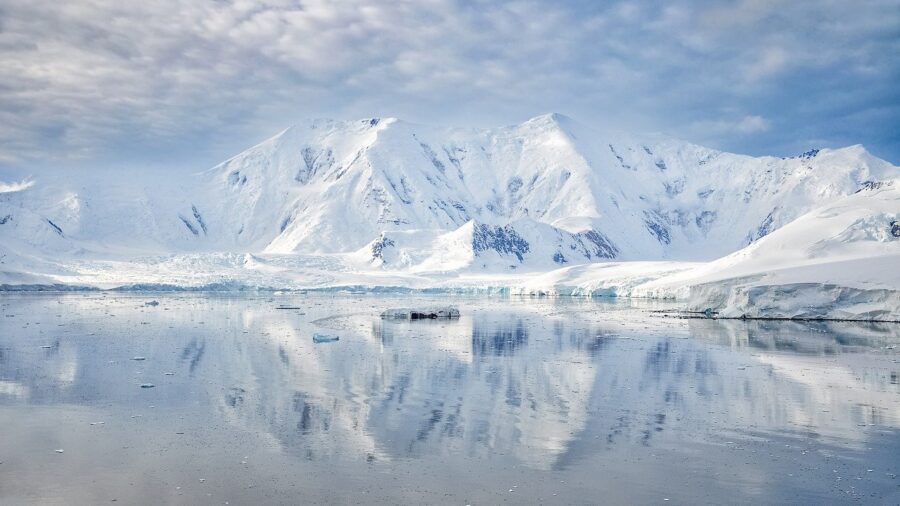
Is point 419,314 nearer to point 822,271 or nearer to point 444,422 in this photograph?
point 822,271

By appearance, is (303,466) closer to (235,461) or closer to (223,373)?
(235,461)

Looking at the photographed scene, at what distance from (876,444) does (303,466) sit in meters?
13.2

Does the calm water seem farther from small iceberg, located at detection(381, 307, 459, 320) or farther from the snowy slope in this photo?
small iceberg, located at detection(381, 307, 459, 320)

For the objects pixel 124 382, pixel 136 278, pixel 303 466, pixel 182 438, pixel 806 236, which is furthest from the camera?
pixel 136 278

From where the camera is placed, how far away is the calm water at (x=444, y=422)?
14297 millimetres

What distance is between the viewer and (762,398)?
23.8 m

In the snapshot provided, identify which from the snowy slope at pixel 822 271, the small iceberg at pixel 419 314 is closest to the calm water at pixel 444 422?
the snowy slope at pixel 822 271


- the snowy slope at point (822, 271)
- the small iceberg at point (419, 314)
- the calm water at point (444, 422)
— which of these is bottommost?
the calm water at point (444, 422)

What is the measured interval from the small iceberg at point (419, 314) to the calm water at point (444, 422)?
64.1 feet

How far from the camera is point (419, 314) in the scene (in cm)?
6012

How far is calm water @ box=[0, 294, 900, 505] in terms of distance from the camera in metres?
14.3

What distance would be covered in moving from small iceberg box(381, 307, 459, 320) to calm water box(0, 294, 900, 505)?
1952 cm

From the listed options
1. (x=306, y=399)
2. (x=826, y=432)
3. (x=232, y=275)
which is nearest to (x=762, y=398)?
(x=826, y=432)

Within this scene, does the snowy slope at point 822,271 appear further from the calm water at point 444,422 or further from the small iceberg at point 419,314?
the small iceberg at point 419,314
